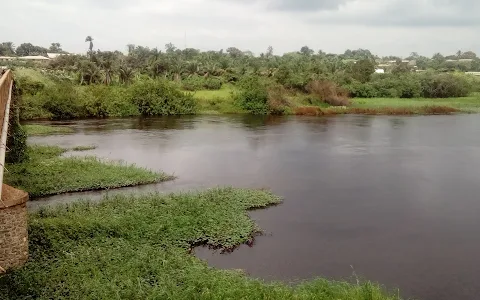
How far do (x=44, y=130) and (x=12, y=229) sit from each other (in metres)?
28.7

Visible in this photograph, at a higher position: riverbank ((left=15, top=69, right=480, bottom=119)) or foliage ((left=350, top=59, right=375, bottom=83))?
foliage ((left=350, top=59, right=375, bottom=83))

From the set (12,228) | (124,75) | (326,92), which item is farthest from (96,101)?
(12,228)

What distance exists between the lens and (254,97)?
163 feet

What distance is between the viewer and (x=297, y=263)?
44.7ft

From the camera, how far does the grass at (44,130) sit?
3437 centimetres

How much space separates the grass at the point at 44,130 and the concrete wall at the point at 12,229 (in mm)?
26952

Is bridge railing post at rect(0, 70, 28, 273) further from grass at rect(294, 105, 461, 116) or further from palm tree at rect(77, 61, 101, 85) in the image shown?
palm tree at rect(77, 61, 101, 85)

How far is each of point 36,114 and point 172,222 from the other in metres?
32.1

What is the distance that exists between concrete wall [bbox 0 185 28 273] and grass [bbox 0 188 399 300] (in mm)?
1274

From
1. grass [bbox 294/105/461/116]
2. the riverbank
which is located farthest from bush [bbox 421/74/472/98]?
grass [bbox 294/105/461/116]

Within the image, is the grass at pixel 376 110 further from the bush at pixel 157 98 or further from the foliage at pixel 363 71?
the foliage at pixel 363 71

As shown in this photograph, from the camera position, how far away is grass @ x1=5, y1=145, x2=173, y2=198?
62.6 ft

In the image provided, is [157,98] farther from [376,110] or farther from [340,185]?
[340,185]

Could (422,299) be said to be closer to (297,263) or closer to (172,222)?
(297,263)
